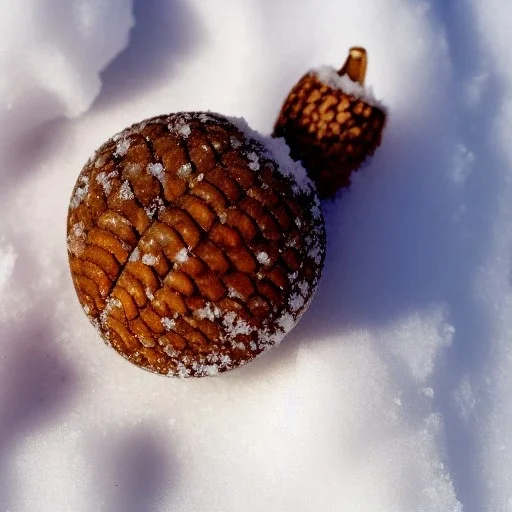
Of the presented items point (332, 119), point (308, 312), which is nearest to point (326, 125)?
point (332, 119)

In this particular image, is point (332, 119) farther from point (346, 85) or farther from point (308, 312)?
point (308, 312)

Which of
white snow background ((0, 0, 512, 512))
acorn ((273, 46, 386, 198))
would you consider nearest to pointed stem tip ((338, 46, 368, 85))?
acorn ((273, 46, 386, 198))

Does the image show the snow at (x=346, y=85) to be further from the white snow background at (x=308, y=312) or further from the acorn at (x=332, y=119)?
the white snow background at (x=308, y=312)

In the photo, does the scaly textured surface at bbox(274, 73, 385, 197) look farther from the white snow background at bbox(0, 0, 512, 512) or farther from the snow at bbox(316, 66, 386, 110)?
the white snow background at bbox(0, 0, 512, 512)

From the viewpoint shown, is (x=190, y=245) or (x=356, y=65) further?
(x=356, y=65)

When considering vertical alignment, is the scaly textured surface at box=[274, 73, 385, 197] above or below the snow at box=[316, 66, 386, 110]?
below

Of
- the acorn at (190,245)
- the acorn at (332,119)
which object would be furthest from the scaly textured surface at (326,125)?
the acorn at (190,245)
